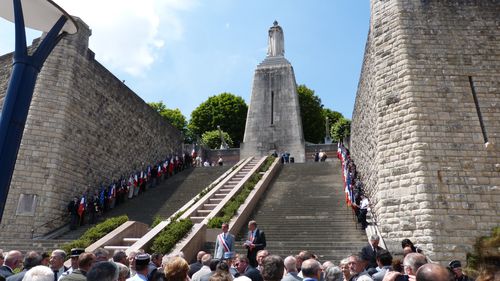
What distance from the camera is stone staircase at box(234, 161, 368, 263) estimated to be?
389 inches

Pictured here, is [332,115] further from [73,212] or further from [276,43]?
[73,212]

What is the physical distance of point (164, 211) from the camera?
15.1 meters

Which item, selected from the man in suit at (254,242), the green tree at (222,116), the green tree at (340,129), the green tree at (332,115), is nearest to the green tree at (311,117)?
the green tree at (332,115)

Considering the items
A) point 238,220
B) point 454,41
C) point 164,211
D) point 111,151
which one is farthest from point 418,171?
point 111,151

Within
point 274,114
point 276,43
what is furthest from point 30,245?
point 276,43

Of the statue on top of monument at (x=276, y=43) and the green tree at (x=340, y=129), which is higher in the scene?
the statue on top of monument at (x=276, y=43)

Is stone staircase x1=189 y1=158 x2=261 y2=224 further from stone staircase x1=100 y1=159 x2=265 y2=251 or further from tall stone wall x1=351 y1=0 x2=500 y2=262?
tall stone wall x1=351 y1=0 x2=500 y2=262

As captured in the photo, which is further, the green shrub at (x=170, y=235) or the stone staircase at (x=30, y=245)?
the stone staircase at (x=30, y=245)

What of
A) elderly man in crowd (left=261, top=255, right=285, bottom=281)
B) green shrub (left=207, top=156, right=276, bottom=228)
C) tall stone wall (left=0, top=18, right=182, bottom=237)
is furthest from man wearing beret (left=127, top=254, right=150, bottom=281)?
tall stone wall (left=0, top=18, right=182, bottom=237)

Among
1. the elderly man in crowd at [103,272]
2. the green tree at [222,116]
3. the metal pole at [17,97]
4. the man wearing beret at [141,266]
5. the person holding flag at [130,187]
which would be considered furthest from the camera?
the green tree at [222,116]

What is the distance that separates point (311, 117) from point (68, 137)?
32.7 meters

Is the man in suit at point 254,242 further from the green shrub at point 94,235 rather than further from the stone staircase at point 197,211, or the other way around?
the green shrub at point 94,235

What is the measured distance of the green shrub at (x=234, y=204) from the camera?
11.0 metres

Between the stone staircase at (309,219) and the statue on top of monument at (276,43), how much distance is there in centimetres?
1862
